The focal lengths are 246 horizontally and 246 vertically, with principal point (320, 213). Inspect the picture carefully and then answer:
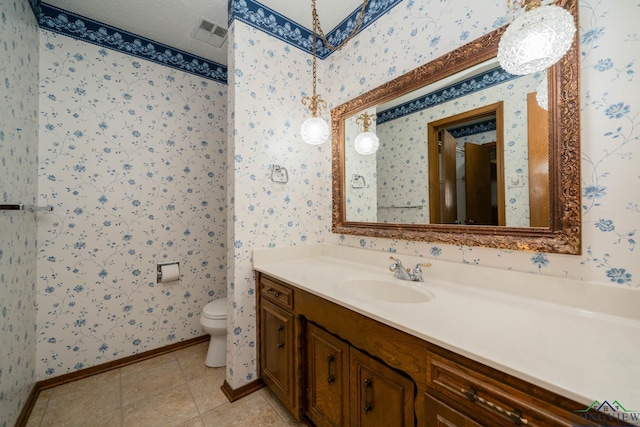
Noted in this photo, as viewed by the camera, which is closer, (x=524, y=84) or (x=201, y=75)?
(x=524, y=84)

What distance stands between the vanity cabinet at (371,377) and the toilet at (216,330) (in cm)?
42

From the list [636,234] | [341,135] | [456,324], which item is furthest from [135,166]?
[636,234]

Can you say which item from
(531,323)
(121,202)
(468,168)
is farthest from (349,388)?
(121,202)

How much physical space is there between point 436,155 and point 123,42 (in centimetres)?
255

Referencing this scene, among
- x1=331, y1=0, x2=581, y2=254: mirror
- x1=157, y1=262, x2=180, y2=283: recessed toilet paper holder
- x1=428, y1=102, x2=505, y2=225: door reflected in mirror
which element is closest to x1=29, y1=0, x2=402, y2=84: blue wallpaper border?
x1=331, y1=0, x2=581, y2=254: mirror

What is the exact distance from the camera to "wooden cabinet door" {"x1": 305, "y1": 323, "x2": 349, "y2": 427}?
43.4 inches

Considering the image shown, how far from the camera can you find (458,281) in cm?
121

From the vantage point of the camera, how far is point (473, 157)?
1.23m

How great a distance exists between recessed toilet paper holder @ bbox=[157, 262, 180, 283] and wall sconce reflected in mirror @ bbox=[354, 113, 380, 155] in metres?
1.86

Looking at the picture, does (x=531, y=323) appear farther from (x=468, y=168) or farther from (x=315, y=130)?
(x=315, y=130)

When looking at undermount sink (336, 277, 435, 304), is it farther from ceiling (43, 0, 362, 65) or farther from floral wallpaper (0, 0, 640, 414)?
ceiling (43, 0, 362, 65)

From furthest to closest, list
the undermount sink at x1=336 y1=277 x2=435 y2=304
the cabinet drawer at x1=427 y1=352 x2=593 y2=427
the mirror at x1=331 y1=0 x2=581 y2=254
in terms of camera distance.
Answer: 1. the undermount sink at x1=336 y1=277 x2=435 y2=304
2. the mirror at x1=331 y1=0 x2=581 y2=254
3. the cabinet drawer at x1=427 y1=352 x2=593 y2=427

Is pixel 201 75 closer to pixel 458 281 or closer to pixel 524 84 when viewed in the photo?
pixel 524 84

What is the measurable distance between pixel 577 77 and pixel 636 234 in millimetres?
588
